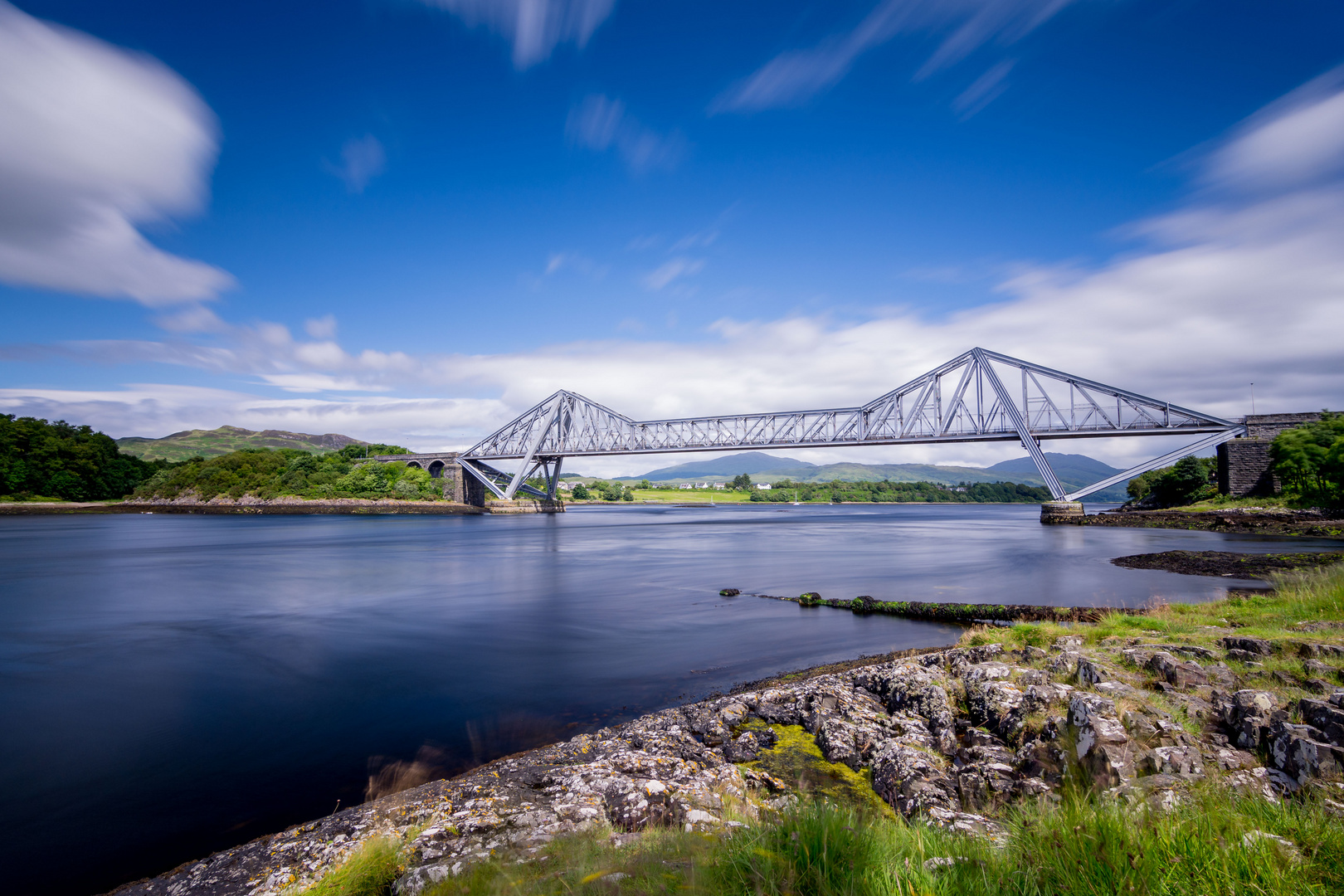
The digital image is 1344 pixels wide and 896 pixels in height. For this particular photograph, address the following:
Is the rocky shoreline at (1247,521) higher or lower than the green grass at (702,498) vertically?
higher

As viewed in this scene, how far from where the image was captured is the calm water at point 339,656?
721 cm

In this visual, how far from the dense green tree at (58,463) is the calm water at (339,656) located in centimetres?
7149

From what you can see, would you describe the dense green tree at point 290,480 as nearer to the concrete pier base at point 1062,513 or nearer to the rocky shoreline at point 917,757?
the concrete pier base at point 1062,513

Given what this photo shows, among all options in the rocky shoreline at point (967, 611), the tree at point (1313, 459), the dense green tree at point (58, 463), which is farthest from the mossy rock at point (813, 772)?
A: the dense green tree at point (58, 463)

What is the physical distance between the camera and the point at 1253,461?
169 ft

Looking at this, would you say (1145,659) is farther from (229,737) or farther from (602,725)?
(229,737)

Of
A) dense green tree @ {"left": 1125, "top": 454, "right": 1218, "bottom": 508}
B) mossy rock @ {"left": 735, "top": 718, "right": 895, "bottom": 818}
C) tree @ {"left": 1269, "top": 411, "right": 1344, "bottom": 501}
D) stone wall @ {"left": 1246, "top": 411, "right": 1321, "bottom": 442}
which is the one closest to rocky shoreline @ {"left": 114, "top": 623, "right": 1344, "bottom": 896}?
mossy rock @ {"left": 735, "top": 718, "right": 895, "bottom": 818}

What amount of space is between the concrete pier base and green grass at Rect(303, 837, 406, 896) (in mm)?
67989

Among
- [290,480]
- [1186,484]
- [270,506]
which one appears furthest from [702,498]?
[1186,484]

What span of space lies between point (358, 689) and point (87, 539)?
53.6m

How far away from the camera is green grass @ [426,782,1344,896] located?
8.30 ft

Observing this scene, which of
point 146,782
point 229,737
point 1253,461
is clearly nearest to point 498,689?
point 229,737

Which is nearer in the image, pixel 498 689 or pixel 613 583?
pixel 498 689

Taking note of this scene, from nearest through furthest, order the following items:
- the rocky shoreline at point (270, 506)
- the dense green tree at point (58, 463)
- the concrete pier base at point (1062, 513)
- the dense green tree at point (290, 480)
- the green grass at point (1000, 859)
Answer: the green grass at point (1000, 859) < the concrete pier base at point (1062, 513) < the dense green tree at point (58, 463) < the rocky shoreline at point (270, 506) < the dense green tree at point (290, 480)
